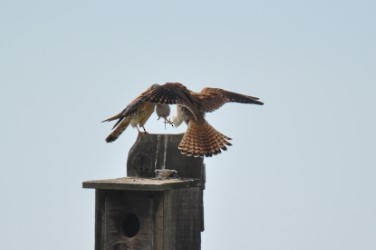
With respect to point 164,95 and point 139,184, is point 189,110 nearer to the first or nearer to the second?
point 164,95

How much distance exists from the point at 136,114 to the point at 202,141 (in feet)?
2.03

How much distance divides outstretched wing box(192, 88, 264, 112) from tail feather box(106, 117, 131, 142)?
2.00ft

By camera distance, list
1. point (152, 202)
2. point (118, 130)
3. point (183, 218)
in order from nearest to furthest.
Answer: point (152, 202), point (183, 218), point (118, 130)

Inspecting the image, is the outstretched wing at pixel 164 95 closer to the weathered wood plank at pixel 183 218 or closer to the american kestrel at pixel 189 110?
the american kestrel at pixel 189 110

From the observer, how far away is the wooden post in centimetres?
797

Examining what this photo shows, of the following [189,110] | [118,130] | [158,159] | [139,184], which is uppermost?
[189,110]

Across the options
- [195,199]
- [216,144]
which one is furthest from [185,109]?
[195,199]

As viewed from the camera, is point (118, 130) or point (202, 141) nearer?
point (202, 141)

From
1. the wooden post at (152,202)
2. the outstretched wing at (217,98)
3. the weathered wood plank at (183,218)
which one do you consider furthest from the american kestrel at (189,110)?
the weathered wood plank at (183,218)

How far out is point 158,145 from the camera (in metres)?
8.45

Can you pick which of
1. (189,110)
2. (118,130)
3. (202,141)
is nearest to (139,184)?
(202,141)

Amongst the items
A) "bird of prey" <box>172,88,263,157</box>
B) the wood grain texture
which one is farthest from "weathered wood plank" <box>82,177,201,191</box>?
"bird of prey" <box>172,88,263,157</box>

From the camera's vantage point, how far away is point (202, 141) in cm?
857

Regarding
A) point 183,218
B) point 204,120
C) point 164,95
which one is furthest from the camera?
point 204,120
